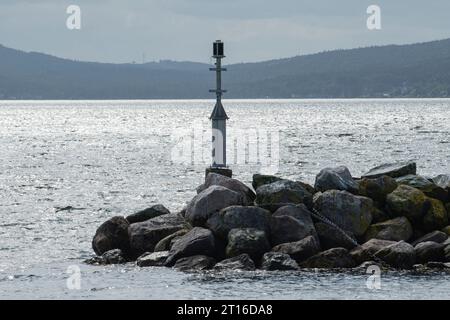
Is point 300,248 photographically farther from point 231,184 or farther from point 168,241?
point 168,241

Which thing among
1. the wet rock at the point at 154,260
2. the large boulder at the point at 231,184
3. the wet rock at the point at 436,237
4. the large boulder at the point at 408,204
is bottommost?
the wet rock at the point at 154,260

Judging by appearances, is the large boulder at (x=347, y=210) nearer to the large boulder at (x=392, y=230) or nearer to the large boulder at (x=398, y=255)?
the large boulder at (x=392, y=230)

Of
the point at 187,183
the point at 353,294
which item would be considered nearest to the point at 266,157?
the point at 187,183

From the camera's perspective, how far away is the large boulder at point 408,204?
23.4 metres

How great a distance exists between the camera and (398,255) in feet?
70.1

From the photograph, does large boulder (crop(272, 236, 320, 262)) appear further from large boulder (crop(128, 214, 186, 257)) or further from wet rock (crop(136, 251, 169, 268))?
large boulder (crop(128, 214, 186, 257))

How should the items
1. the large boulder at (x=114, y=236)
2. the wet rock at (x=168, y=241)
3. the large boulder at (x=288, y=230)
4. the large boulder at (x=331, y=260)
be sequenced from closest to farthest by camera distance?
the large boulder at (x=331, y=260), the large boulder at (x=288, y=230), the wet rock at (x=168, y=241), the large boulder at (x=114, y=236)

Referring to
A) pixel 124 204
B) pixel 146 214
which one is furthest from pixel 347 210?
pixel 124 204

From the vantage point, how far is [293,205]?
22875mm

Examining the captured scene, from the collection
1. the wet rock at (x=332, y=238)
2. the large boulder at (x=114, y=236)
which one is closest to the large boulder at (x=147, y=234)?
the large boulder at (x=114, y=236)

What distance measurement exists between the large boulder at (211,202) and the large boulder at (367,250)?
3289 mm

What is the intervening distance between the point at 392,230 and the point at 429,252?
1.29 metres

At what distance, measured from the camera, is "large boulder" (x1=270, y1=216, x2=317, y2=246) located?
872 inches
